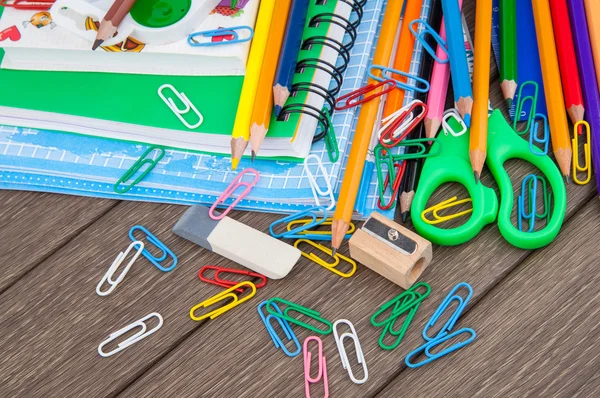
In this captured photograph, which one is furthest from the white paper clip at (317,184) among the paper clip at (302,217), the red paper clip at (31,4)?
the red paper clip at (31,4)

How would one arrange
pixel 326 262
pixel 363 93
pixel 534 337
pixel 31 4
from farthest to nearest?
pixel 31 4 → pixel 363 93 → pixel 326 262 → pixel 534 337

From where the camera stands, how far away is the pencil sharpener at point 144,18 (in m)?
1.28

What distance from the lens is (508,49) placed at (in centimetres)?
130

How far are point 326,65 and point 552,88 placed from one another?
396 millimetres

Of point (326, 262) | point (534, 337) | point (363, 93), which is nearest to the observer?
point (534, 337)

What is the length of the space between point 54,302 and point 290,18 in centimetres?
64

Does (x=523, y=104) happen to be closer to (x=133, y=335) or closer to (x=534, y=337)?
(x=534, y=337)

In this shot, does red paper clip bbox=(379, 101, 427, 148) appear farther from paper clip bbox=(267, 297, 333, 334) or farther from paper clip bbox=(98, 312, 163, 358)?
paper clip bbox=(98, 312, 163, 358)

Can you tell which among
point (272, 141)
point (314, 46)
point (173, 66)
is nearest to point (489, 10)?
point (314, 46)

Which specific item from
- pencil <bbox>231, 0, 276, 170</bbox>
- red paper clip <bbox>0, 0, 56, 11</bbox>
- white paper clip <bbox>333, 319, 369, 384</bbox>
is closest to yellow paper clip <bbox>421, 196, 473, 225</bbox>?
white paper clip <bbox>333, 319, 369, 384</bbox>

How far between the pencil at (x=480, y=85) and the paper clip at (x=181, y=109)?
0.48m

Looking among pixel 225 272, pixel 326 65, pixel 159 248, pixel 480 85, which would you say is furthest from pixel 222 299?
pixel 480 85

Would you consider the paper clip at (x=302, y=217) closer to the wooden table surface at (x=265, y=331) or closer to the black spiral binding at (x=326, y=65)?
the wooden table surface at (x=265, y=331)

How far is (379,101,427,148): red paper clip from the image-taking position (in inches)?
48.4
